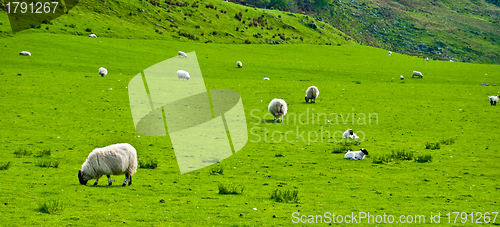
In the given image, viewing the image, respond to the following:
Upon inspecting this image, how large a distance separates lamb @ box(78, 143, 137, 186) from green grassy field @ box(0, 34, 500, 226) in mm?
433

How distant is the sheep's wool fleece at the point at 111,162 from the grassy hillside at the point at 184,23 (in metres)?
44.8

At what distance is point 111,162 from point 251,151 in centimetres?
763

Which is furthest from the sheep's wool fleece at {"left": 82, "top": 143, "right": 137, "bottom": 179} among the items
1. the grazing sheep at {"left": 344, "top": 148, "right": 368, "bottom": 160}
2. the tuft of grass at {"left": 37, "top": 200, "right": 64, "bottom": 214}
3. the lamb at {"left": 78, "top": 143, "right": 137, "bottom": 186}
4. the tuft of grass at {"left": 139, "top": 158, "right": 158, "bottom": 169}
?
the grazing sheep at {"left": 344, "top": 148, "right": 368, "bottom": 160}

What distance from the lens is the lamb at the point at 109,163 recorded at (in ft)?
36.7

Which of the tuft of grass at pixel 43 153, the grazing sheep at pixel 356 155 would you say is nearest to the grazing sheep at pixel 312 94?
the grazing sheep at pixel 356 155

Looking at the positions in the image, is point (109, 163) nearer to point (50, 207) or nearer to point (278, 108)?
point (50, 207)

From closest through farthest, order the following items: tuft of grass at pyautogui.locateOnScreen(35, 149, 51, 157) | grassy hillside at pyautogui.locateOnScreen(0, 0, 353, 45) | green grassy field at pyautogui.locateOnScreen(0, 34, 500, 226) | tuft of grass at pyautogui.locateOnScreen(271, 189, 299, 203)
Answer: green grassy field at pyautogui.locateOnScreen(0, 34, 500, 226), tuft of grass at pyautogui.locateOnScreen(271, 189, 299, 203), tuft of grass at pyautogui.locateOnScreen(35, 149, 51, 157), grassy hillside at pyautogui.locateOnScreen(0, 0, 353, 45)

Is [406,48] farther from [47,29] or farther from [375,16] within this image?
[47,29]

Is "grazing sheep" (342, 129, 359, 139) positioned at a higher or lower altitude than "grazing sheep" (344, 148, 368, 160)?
lower

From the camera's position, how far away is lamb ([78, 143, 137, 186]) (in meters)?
11.2

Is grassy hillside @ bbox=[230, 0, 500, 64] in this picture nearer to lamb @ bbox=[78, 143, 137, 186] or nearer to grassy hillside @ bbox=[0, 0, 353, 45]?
grassy hillside @ bbox=[0, 0, 353, 45]

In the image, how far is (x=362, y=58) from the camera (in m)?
69.0

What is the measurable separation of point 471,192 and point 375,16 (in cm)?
13702

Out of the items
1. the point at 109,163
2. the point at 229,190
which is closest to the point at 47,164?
the point at 109,163
